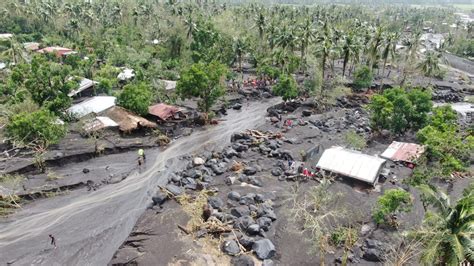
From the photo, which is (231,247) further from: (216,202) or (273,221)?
(216,202)

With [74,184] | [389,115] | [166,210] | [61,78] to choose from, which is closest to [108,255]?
[166,210]

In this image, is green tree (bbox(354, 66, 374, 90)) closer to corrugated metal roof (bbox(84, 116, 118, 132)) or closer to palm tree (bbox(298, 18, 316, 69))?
palm tree (bbox(298, 18, 316, 69))

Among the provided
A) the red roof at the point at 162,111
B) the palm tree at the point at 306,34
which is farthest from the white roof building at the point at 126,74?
the palm tree at the point at 306,34

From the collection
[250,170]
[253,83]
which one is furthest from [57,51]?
[250,170]

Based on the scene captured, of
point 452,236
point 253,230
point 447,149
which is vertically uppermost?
point 452,236

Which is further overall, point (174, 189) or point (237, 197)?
point (174, 189)

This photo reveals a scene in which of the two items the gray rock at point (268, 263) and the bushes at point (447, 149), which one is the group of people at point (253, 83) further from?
the gray rock at point (268, 263)
